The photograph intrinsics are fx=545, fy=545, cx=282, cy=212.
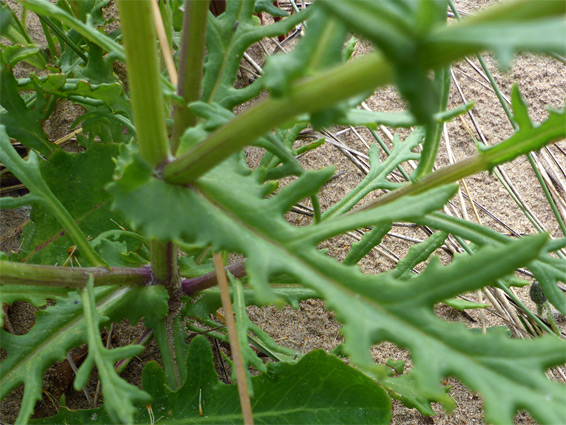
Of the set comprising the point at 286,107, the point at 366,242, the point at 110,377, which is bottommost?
the point at 110,377

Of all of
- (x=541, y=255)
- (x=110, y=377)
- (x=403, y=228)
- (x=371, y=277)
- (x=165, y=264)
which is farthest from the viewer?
(x=403, y=228)

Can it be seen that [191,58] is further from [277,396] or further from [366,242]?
[277,396]

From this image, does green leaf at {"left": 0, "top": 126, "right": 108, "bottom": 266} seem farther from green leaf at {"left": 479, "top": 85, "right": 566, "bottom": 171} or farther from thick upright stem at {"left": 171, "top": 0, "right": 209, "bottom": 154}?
green leaf at {"left": 479, "top": 85, "right": 566, "bottom": 171}

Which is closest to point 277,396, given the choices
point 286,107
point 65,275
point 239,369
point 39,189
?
point 239,369

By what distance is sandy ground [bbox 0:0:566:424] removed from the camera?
1276 millimetres

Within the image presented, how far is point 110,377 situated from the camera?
0.72 meters

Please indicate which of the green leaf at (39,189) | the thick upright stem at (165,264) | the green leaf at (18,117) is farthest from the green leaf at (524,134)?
the green leaf at (18,117)

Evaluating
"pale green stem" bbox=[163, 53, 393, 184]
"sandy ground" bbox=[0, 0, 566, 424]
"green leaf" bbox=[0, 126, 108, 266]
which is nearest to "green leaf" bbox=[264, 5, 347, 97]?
"pale green stem" bbox=[163, 53, 393, 184]

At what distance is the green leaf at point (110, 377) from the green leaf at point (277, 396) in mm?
234

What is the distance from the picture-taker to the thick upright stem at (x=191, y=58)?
0.77 meters

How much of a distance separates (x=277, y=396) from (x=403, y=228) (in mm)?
786

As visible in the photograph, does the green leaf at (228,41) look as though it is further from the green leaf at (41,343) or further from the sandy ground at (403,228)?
the sandy ground at (403,228)

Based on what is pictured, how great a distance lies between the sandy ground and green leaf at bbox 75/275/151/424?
52 centimetres

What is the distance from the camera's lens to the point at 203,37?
2.63 feet
